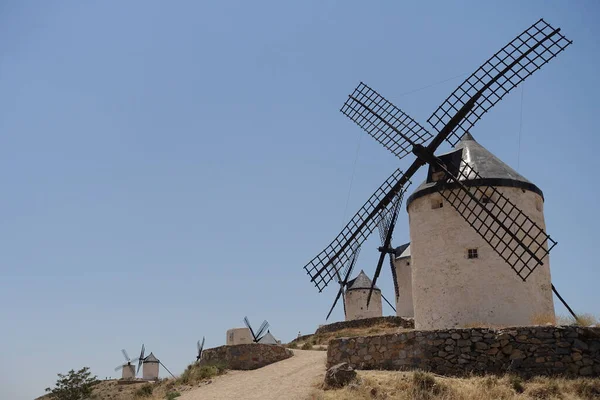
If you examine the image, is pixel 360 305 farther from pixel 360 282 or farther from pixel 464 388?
pixel 464 388

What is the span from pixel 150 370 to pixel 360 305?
14.1 m

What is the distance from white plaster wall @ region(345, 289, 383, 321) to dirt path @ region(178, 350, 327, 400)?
12.9 m

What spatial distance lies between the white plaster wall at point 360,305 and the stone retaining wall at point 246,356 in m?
12.5

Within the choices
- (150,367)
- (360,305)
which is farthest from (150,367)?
(360,305)

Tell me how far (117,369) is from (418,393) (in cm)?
3070

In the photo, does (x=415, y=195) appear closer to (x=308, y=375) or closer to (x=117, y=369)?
(x=308, y=375)

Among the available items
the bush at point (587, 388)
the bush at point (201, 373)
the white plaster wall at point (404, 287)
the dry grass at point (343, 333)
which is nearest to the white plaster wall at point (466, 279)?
the bush at point (587, 388)

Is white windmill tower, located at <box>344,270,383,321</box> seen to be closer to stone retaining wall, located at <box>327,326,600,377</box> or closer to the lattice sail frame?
the lattice sail frame

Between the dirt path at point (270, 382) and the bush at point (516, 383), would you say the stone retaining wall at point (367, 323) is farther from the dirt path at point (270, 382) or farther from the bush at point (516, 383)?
the bush at point (516, 383)

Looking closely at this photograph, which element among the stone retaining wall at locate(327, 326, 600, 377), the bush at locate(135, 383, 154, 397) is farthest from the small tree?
the stone retaining wall at locate(327, 326, 600, 377)

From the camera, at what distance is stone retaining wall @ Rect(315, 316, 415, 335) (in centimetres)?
2440

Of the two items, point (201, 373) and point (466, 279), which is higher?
point (466, 279)

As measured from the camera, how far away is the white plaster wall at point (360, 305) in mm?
30781

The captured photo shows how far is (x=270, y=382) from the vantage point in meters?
14.6
